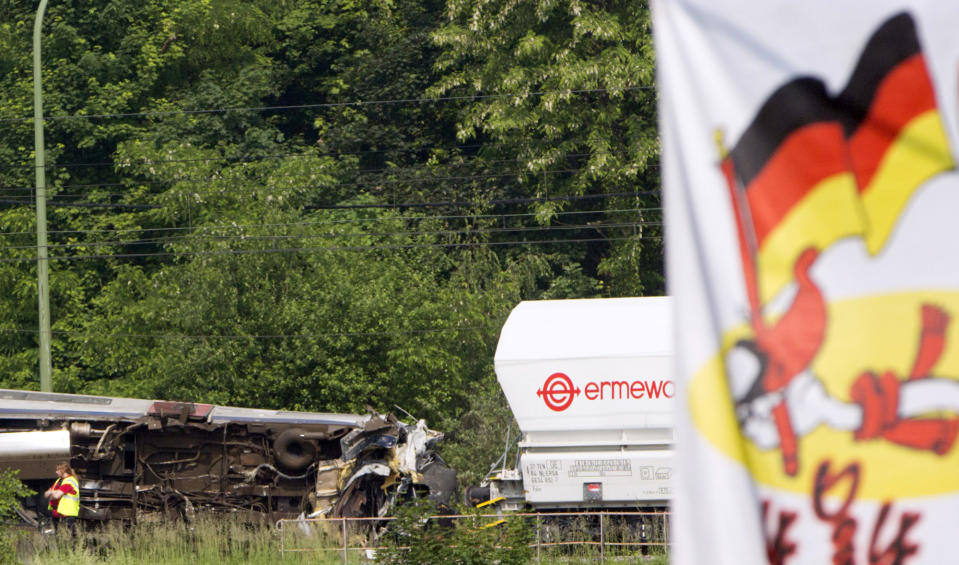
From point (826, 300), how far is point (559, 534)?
16946 millimetres

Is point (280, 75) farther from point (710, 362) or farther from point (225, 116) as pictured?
point (710, 362)

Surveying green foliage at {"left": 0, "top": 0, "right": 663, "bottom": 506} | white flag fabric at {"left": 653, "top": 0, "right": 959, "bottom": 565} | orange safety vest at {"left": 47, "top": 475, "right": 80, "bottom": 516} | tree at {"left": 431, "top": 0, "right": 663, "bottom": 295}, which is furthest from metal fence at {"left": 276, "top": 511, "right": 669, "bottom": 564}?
tree at {"left": 431, "top": 0, "right": 663, "bottom": 295}

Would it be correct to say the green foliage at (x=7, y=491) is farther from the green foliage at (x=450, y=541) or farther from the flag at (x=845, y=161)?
the flag at (x=845, y=161)

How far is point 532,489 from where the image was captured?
2006 centimetres

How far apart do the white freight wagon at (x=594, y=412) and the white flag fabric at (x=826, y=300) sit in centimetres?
1706

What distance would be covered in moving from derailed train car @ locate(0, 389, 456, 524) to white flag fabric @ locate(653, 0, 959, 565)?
60.3 feet

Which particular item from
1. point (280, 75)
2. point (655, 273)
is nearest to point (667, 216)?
point (655, 273)

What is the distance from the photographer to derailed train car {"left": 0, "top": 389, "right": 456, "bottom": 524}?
20906mm

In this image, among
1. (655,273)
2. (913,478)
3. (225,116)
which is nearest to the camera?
(913,478)

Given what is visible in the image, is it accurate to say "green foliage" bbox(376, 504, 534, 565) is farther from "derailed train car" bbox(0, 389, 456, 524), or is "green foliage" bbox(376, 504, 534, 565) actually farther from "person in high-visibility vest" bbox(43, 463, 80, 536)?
"person in high-visibility vest" bbox(43, 463, 80, 536)

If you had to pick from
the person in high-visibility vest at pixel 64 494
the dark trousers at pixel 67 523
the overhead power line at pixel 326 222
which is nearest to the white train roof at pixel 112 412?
the person in high-visibility vest at pixel 64 494

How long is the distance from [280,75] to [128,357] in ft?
53.9

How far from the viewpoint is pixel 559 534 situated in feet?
62.6

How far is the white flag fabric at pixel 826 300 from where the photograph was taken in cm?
254
